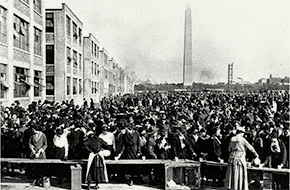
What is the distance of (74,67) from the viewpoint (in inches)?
1657

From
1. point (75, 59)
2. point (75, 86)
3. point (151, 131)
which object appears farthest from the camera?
point (75, 86)

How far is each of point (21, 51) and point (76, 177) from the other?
1727cm

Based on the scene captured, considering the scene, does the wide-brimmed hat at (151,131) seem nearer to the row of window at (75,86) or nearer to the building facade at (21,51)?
the building facade at (21,51)

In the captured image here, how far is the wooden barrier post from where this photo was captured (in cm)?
975

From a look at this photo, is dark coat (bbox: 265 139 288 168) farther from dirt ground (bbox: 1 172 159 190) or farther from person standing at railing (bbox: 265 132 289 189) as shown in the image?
dirt ground (bbox: 1 172 159 190)

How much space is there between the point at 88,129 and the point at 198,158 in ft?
12.0

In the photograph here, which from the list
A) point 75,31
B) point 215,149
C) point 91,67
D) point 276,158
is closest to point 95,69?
point 91,67

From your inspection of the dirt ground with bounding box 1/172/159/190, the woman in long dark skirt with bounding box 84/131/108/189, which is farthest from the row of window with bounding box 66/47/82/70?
the woman in long dark skirt with bounding box 84/131/108/189

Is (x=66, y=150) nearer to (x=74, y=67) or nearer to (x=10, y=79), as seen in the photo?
(x=10, y=79)

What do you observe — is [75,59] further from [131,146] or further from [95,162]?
[95,162]

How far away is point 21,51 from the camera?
81.1ft

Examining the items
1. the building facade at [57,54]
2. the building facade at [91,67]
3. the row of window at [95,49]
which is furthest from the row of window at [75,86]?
the row of window at [95,49]

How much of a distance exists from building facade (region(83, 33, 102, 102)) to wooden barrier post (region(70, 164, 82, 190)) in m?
38.7

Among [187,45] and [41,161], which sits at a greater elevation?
[187,45]
